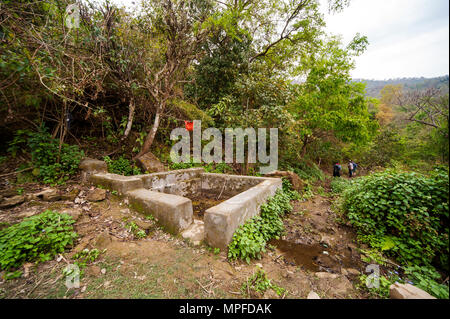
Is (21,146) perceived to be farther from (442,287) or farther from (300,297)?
(442,287)

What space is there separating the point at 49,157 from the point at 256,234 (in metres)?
4.99

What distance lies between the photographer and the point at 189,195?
5.22m

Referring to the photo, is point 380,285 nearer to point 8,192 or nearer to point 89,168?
point 89,168

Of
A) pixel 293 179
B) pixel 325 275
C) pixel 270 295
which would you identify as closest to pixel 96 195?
pixel 270 295

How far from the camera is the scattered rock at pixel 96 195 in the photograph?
3254mm

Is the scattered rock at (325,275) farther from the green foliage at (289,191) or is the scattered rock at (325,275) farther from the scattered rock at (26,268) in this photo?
the scattered rock at (26,268)

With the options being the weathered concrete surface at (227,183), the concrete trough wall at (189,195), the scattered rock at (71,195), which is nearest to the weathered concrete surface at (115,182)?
the concrete trough wall at (189,195)

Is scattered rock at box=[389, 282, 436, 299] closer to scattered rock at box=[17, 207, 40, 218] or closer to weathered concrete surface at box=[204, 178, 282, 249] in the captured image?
weathered concrete surface at box=[204, 178, 282, 249]

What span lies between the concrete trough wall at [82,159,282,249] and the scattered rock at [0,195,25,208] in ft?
3.44

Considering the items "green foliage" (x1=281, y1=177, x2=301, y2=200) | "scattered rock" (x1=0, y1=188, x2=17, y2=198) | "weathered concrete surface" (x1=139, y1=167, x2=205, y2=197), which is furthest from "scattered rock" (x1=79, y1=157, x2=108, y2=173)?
"green foliage" (x1=281, y1=177, x2=301, y2=200)

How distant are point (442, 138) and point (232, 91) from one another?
684 cm

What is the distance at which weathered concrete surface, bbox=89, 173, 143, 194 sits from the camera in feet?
11.0

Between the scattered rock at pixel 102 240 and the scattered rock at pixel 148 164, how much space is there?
3.00 meters
